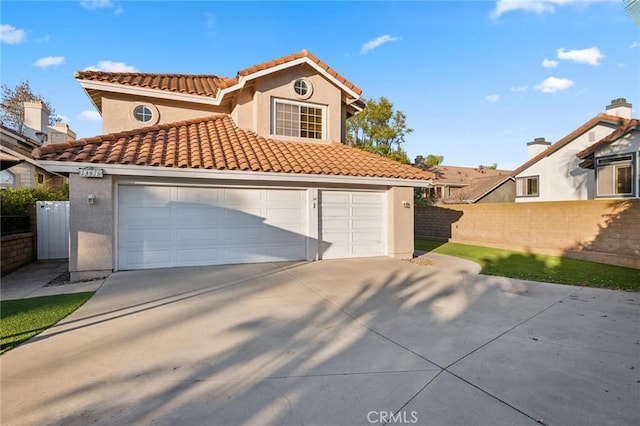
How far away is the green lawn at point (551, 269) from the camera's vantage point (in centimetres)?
854

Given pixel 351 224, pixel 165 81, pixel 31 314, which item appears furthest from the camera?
pixel 165 81

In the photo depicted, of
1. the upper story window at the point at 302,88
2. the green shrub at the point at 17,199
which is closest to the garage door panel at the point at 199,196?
the upper story window at the point at 302,88

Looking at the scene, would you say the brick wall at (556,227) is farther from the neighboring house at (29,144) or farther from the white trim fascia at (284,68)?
the neighboring house at (29,144)

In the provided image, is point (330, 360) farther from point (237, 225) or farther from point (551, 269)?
point (551, 269)

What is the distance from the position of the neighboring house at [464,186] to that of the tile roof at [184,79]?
39.9ft

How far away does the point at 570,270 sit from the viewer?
395 inches

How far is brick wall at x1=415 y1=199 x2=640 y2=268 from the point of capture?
34.8ft

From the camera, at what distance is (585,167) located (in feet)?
60.4

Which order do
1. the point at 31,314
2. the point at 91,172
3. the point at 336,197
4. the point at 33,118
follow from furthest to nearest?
1. the point at 33,118
2. the point at 336,197
3. the point at 91,172
4. the point at 31,314

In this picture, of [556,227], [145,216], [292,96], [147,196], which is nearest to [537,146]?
[556,227]

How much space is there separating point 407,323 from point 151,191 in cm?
782

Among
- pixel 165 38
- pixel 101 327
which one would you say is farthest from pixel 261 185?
pixel 165 38

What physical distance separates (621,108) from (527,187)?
22.3 feet

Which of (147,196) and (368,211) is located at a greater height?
(147,196)
